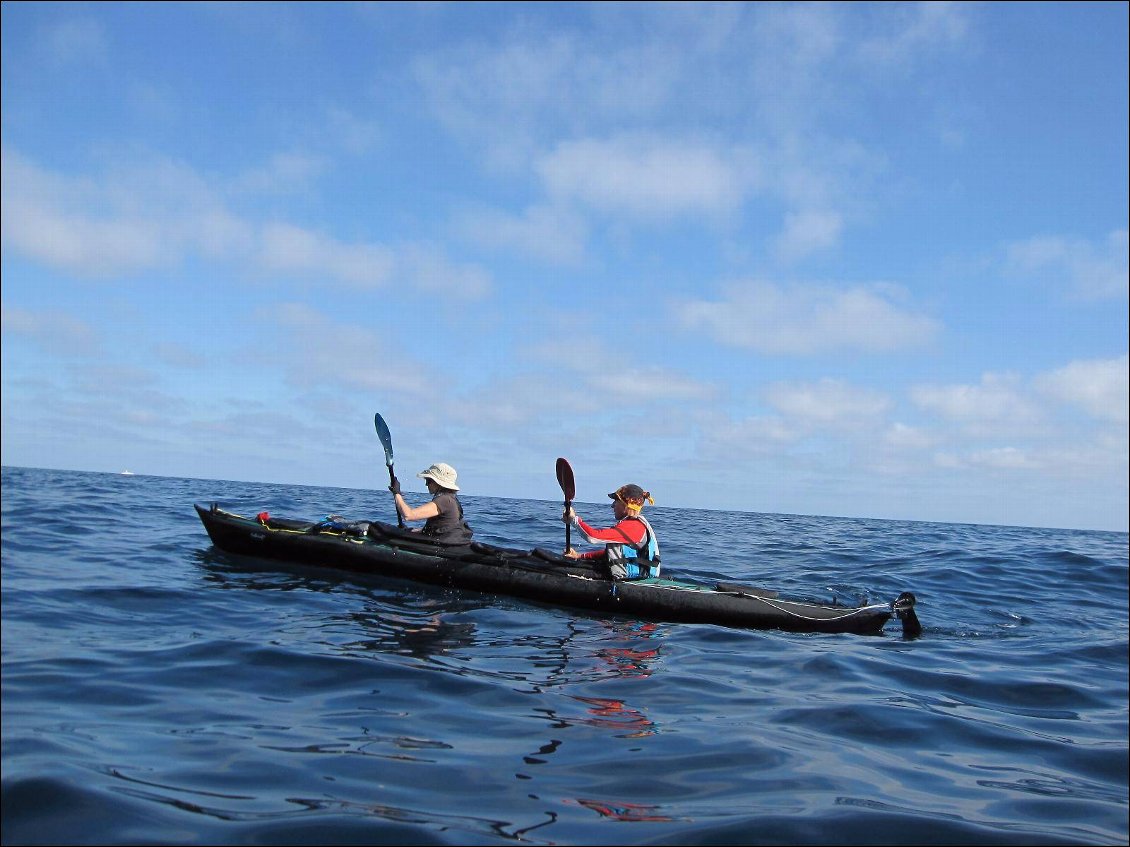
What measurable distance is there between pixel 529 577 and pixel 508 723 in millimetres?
5556

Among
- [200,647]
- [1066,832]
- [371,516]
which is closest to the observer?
[1066,832]

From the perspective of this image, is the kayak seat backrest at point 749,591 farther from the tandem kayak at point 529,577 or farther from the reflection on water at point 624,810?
the reflection on water at point 624,810

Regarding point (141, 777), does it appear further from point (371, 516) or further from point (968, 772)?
point (371, 516)

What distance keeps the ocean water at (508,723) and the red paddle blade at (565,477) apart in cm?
212

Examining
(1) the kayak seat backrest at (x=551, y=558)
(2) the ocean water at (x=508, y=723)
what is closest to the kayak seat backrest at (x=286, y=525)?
(2) the ocean water at (x=508, y=723)

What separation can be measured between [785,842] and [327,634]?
17.8 feet

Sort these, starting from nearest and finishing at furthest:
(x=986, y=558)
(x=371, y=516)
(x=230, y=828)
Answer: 1. (x=230, y=828)
2. (x=986, y=558)
3. (x=371, y=516)

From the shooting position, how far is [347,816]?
3.82m

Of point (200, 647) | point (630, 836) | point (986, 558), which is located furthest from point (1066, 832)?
point (986, 558)

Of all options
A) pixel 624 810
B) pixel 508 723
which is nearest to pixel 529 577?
pixel 508 723

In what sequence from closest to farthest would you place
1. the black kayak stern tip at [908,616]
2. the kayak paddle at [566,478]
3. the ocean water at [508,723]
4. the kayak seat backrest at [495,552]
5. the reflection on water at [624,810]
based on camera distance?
1. the ocean water at [508,723]
2. the reflection on water at [624,810]
3. the black kayak stern tip at [908,616]
4. the kayak seat backrest at [495,552]
5. the kayak paddle at [566,478]

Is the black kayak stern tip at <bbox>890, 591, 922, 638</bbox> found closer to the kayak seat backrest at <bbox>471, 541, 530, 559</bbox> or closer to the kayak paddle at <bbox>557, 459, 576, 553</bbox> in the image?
the kayak paddle at <bbox>557, 459, 576, 553</bbox>

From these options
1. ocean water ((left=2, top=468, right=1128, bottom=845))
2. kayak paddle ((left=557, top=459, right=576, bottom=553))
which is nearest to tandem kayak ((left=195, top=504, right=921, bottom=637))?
ocean water ((left=2, top=468, right=1128, bottom=845))

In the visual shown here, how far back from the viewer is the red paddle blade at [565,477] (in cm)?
1212
